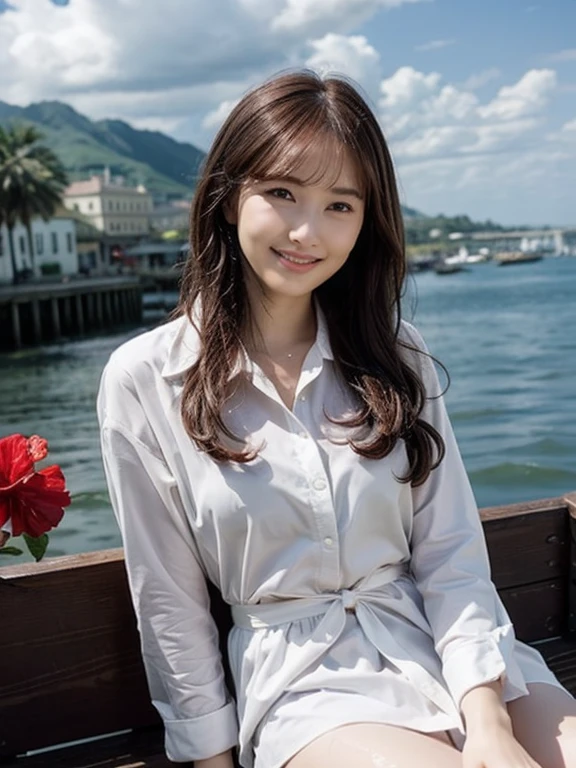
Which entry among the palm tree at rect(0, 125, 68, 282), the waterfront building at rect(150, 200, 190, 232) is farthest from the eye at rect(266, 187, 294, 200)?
the waterfront building at rect(150, 200, 190, 232)

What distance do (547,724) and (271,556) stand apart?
499 millimetres

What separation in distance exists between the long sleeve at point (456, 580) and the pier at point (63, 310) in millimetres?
31824

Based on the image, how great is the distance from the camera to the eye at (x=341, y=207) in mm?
→ 1704

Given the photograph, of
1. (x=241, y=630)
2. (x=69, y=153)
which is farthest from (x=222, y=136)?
(x=69, y=153)

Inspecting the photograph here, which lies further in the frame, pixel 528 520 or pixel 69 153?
pixel 69 153

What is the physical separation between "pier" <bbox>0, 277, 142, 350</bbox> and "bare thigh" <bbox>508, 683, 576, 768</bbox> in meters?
32.0

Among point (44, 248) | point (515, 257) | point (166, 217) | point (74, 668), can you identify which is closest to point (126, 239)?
point (166, 217)

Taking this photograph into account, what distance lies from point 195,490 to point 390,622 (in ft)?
1.28

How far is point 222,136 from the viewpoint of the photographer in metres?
1.71

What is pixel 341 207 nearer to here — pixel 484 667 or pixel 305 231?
pixel 305 231

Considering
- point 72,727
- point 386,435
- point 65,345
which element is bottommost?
point 65,345

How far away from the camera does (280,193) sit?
5.51ft

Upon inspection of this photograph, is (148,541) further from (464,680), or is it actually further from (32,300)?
(32,300)

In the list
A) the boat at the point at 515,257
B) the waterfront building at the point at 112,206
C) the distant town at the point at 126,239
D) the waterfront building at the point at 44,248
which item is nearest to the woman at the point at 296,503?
the distant town at the point at 126,239
